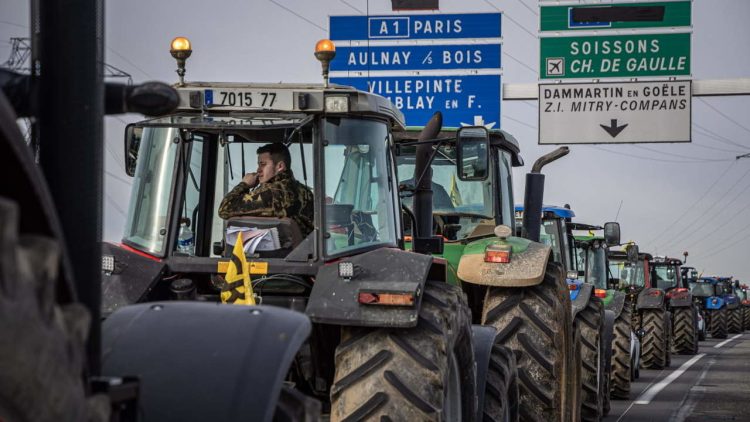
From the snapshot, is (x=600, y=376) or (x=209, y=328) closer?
(x=209, y=328)

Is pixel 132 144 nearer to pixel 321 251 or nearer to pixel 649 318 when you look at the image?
pixel 321 251

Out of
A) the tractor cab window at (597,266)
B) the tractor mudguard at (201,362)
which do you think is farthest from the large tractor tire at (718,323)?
the tractor mudguard at (201,362)

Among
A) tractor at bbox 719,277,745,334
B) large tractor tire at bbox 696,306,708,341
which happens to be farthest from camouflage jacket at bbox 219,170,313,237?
tractor at bbox 719,277,745,334

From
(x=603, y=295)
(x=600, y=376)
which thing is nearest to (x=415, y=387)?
(x=600, y=376)

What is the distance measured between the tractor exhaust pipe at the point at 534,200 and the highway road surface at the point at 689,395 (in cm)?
421

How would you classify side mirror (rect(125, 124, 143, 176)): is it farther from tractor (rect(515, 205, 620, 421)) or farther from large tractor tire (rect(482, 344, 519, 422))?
tractor (rect(515, 205, 620, 421))

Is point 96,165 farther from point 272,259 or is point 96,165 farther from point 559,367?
point 559,367

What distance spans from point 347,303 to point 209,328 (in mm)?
2625

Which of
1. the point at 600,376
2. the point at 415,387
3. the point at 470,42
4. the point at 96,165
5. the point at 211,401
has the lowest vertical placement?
the point at 600,376

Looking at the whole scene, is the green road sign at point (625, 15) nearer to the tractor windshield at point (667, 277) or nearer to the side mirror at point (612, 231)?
the side mirror at point (612, 231)

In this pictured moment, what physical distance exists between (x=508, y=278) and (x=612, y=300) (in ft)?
33.6

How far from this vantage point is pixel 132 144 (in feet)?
24.8

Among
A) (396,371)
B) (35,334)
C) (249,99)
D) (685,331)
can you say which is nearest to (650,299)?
(685,331)

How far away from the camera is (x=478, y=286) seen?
1108cm
